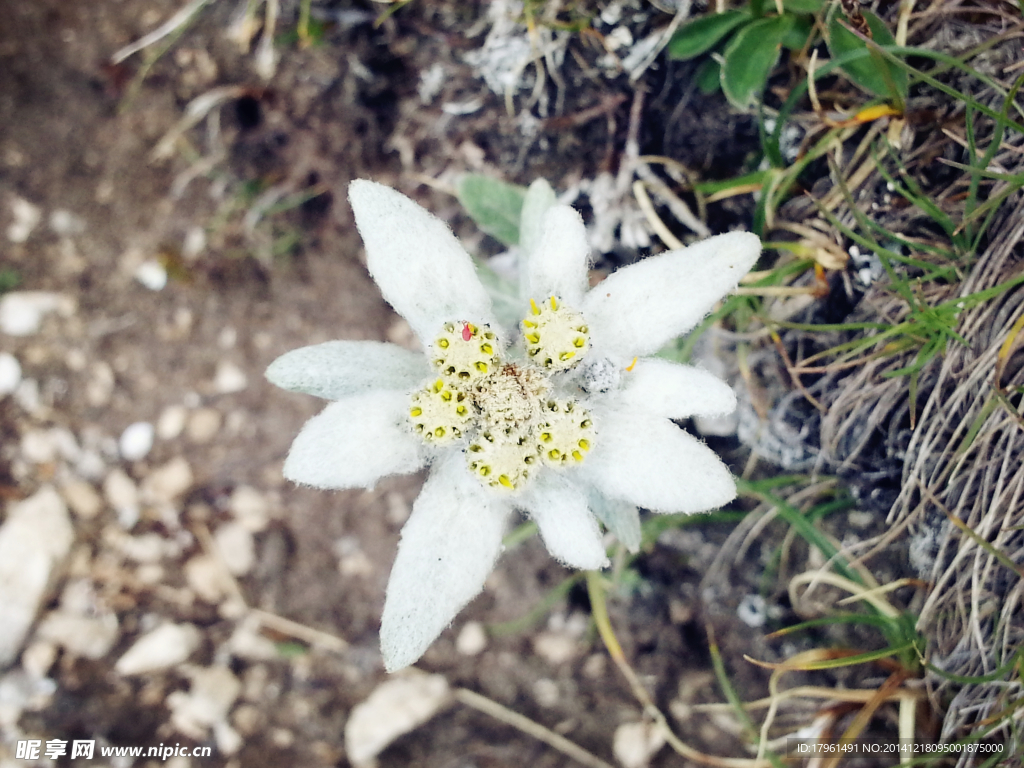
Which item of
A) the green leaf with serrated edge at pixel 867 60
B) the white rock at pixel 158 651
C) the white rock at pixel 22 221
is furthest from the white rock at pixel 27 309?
the green leaf with serrated edge at pixel 867 60

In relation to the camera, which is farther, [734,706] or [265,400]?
[265,400]

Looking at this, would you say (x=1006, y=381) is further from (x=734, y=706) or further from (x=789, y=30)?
(x=734, y=706)

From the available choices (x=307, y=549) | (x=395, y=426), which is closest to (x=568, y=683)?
(x=307, y=549)

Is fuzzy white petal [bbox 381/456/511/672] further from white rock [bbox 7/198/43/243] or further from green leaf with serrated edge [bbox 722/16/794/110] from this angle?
white rock [bbox 7/198/43/243]

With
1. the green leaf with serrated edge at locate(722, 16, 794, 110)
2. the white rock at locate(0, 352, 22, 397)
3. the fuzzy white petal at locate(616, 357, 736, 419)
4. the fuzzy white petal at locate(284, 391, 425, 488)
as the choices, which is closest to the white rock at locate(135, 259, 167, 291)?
the white rock at locate(0, 352, 22, 397)

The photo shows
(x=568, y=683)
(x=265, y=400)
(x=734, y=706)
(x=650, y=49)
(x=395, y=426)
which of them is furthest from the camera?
(x=265, y=400)
